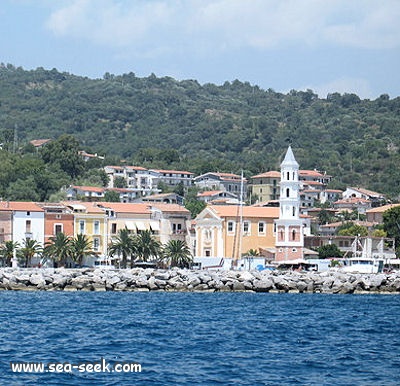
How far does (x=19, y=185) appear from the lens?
98.4 metres

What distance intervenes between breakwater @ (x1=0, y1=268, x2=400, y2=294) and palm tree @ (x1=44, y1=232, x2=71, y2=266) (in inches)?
347

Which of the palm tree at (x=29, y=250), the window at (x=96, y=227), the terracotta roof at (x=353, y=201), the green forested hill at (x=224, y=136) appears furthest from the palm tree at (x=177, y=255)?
the green forested hill at (x=224, y=136)

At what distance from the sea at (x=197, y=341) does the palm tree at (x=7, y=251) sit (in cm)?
2174

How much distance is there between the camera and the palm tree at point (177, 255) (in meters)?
71.1

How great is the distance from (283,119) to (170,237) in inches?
4534

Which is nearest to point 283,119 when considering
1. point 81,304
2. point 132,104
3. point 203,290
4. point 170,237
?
point 132,104

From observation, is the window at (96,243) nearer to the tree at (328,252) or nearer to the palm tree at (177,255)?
the palm tree at (177,255)

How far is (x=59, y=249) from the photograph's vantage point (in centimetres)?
6781

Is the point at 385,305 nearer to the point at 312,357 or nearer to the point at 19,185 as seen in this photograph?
the point at 312,357

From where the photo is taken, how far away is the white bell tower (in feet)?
241

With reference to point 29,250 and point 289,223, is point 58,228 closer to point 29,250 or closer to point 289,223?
point 29,250

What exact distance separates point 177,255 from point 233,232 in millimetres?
7691

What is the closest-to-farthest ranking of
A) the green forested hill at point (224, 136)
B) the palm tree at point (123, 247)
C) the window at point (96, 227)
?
the palm tree at point (123, 247) → the window at point (96, 227) → the green forested hill at point (224, 136)

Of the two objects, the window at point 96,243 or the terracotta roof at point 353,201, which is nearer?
the window at point 96,243
